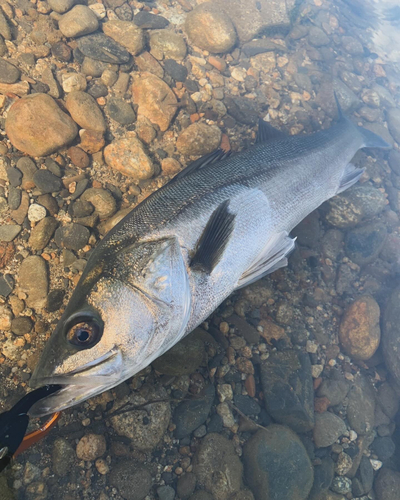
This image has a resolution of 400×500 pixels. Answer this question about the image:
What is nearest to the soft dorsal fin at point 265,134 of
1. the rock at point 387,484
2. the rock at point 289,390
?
the rock at point 289,390

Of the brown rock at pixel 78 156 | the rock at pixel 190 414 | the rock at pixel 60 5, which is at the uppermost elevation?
the rock at pixel 60 5

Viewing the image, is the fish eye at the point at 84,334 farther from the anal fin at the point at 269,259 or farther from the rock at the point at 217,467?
the rock at the point at 217,467

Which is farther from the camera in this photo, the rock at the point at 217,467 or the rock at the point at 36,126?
the rock at the point at 36,126

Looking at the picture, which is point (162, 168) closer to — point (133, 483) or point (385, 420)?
point (133, 483)

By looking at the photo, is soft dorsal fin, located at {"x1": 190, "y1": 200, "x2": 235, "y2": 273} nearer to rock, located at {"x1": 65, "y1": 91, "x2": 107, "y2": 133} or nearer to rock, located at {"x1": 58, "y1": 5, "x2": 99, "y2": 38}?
rock, located at {"x1": 65, "y1": 91, "x2": 107, "y2": 133}

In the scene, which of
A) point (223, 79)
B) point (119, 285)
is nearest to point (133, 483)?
point (119, 285)

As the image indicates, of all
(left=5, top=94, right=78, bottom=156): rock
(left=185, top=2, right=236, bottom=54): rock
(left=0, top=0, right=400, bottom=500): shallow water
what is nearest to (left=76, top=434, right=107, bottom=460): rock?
(left=0, top=0, right=400, bottom=500): shallow water
